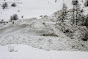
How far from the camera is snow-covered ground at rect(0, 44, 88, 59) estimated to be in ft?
15.4

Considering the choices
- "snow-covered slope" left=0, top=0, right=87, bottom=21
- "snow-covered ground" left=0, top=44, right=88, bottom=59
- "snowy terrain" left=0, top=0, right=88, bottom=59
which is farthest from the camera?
"snow-covered slope" left=0, top=0, right=87, bottom=21

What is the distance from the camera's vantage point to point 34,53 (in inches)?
194

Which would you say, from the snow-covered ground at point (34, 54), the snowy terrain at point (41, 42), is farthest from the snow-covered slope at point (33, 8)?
the snow-covered ground at point (34, 54)

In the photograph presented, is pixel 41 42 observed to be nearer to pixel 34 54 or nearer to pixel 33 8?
pixel 34 54

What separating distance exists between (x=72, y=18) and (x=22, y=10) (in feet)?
21.7

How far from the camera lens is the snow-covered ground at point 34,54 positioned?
4.70 m

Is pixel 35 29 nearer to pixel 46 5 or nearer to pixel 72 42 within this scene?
pixel 72 42

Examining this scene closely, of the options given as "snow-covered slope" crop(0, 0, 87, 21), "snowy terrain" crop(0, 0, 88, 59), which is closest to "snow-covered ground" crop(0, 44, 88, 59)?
"snowy terrain" crop(0, 0, 88, 59)

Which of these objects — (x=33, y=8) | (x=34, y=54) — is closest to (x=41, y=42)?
(x=34, y=54)

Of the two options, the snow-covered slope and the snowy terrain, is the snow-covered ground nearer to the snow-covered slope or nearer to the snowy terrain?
the snowy terrain

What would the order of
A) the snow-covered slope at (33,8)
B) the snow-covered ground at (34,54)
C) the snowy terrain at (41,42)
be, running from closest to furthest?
1. the snow-covered ground at (34,54)
2. the snowy terrain at (41,42)
3. the snow-covered slope at (33,8)

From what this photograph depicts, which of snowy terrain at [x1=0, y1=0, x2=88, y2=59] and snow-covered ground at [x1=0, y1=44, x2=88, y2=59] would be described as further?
snowy terrain at [x1=0, y1=0, x2=88, y2=59]

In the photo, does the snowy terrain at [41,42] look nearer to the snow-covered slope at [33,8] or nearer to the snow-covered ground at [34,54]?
the snow-covered ground at [34,54]

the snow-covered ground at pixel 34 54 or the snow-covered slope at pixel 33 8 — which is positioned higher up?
the snow-covered slope at pixel 33 8
